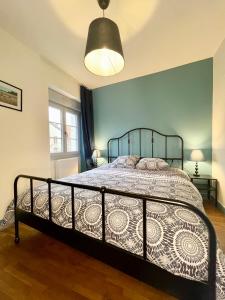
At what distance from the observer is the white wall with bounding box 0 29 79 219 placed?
2.15 m

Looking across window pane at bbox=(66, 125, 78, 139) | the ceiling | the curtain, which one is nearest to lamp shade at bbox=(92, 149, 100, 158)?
the curtain

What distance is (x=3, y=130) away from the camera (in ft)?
6.95

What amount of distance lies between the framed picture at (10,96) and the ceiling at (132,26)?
711 mm

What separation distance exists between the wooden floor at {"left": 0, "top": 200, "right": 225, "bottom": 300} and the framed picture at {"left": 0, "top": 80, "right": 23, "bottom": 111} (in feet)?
5.50

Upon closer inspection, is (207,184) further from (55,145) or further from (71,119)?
(71,119)

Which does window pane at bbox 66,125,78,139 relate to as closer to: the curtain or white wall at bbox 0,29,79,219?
the curtain

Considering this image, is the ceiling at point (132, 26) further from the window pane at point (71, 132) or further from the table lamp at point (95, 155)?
the table lamp at point (95, 155)

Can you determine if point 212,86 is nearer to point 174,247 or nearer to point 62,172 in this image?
point 174,247

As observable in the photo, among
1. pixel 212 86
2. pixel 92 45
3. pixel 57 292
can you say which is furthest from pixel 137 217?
pixel 212 86

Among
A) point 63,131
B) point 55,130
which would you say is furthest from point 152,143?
point 55,130

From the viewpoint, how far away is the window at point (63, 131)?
10.6ft

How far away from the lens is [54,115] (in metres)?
3.28

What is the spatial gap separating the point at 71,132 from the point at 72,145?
298 millimetres

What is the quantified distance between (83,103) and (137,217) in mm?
3110
